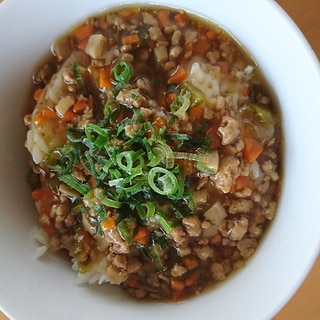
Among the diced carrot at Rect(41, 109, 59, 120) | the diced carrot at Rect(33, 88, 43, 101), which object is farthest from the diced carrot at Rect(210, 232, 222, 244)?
the diced carrot at Rect(33, 88, 43, 101)

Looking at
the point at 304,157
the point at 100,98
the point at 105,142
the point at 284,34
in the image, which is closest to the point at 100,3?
the point at 100,98

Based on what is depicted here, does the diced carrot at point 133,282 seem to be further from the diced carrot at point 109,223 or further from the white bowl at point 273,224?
the diced carrot at point 109,223

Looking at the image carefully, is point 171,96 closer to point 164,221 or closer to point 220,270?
point 164,221

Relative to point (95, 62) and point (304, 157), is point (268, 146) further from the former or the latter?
point (95, 62)

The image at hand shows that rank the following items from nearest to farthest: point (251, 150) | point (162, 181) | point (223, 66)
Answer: point (162, 181), point (251, 150), point (223, 66)

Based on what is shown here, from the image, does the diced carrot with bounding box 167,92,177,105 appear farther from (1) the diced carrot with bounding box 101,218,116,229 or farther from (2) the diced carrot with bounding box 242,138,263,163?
(1) the diced carrot with bounding box 101,218,116,229

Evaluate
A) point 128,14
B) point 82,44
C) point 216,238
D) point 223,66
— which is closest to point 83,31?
point 82,44

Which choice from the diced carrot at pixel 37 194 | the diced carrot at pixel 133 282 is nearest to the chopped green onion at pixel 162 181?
the diced carrot at pixel 133 282
